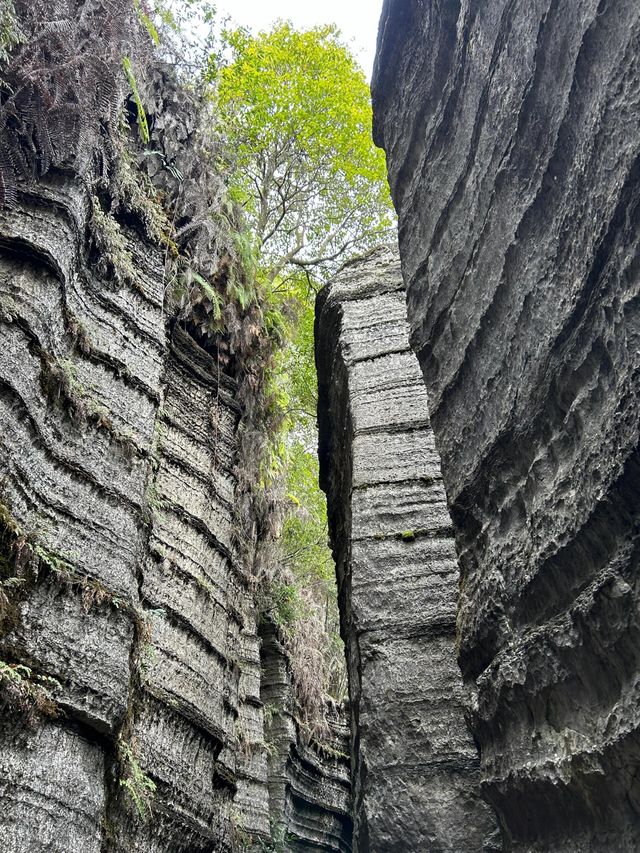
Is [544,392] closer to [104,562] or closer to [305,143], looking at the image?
[104,562]

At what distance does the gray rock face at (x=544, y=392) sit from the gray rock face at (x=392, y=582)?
1.39m

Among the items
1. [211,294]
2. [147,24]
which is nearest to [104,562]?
[211,294]

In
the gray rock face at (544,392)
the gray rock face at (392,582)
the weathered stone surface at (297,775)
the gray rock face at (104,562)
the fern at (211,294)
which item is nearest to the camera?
the gray rock face at (544,392)

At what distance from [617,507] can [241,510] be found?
5.26 metres

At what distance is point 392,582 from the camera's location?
4328 mm

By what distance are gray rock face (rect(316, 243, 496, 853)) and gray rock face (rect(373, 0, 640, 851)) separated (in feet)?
4.56

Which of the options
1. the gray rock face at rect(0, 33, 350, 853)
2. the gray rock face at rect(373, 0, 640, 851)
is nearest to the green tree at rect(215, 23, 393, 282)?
the gray rock face at rect(0, 33, 350, 853)

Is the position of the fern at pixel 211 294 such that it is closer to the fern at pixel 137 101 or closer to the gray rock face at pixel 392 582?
the gray rock face at pixel 392 582

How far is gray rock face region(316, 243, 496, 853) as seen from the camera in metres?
3.46

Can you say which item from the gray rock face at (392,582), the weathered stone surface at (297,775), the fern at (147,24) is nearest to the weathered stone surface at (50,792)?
the gray rock face at (392,582)

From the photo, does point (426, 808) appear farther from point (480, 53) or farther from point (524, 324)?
point (480, 53)

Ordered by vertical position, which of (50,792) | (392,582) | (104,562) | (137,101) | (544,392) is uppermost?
(137,101)

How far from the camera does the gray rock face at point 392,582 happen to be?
11.3 ft

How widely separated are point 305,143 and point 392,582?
374 inches
